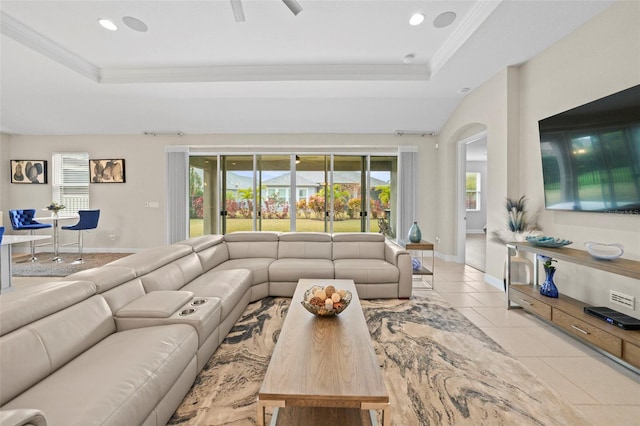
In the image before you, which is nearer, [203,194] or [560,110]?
[560,110]

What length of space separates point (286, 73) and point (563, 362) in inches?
182

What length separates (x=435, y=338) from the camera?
2459 mm

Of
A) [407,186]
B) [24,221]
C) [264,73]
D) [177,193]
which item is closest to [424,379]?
[264,73]

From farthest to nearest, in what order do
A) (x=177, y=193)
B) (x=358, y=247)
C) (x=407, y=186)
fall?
(x=177, y=193) < (x=407, y=186) < (x=358, y=247)

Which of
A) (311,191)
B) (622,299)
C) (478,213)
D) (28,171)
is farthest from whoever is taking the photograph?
(478,213)

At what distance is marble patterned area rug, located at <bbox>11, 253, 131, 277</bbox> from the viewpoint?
14.9 ft

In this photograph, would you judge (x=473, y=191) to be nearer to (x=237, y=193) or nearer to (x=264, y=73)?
(x=237, y=193)

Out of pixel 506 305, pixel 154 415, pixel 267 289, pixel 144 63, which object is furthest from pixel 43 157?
pixel 506 305

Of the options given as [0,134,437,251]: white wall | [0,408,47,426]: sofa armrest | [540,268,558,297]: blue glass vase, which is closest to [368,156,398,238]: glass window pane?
[0,134,437,251]: white wall

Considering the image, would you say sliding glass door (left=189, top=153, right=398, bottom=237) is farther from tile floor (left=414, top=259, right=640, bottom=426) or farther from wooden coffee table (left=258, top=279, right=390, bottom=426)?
wooden coffee table (left=258, top=279, right=390, bottom=426)

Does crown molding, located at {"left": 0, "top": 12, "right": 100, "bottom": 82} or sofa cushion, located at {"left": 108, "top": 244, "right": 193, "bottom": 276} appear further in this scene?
crown molding, located at {"left": 0, "top": 12, "right": 100, "bottom": 82}

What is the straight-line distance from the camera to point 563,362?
2145 millimetres

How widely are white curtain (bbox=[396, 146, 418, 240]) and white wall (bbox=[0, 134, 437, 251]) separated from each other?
17cm

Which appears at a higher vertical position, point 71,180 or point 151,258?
point 71,180
